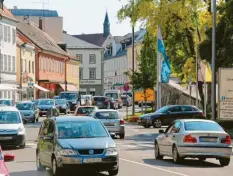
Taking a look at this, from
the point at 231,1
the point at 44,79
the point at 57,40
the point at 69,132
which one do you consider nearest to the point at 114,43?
the point at 57,40

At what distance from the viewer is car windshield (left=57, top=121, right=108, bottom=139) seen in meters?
18.6

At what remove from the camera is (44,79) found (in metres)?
103

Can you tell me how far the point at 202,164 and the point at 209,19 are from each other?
30962mm

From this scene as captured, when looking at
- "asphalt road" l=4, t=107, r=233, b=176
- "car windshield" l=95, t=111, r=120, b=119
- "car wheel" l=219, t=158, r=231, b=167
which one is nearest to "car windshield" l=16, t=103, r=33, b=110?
"car windshield" l=95, t=111, r=120, b=119

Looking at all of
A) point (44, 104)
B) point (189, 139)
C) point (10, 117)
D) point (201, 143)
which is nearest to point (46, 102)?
point (44, 104)

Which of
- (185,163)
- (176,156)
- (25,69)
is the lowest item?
(185,163)

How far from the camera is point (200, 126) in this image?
22.4m

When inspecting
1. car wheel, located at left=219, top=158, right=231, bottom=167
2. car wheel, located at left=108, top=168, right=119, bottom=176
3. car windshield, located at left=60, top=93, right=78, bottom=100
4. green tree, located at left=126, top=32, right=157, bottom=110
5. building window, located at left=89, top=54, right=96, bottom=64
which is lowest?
car wheel, located at left=219, top=158, right=231, bottom=167

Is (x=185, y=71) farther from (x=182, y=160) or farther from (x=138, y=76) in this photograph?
(x=182, y=160)

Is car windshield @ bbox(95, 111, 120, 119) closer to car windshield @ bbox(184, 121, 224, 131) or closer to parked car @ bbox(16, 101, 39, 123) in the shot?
car windshield @ bbox(184, 121, 224, 131)

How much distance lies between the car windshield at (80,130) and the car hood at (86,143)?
1.04 ft

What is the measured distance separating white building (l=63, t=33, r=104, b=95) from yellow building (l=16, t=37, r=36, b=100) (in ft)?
178

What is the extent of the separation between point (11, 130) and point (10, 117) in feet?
5.30

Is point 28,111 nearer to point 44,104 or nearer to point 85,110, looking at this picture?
point 44,104
